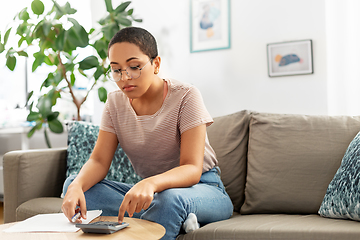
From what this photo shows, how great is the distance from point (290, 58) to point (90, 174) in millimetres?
1740

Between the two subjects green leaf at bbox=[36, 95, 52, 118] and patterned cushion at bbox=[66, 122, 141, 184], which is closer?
patterned cushion at bbox=[66, 122, 141, 184]

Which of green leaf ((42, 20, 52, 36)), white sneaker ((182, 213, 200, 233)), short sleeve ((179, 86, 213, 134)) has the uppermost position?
green leaf ((42, 20, 52, 36))

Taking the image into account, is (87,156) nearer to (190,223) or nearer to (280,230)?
(190,223)

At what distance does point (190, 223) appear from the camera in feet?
3.88

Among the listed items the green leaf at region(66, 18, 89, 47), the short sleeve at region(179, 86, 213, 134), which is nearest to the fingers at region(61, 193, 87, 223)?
the short sleeve at region(179, 86, 213, 134)

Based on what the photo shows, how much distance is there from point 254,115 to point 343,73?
959mm

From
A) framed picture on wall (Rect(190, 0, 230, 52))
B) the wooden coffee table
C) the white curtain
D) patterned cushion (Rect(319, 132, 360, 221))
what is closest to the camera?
the wooden coffee table

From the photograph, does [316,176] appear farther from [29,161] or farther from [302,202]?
[29,161]

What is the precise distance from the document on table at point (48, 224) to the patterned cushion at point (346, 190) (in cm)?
85

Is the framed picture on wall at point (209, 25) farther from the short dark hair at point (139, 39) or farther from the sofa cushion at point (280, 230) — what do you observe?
the sofa cushion at point (280, 230)

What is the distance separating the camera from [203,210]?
124cm

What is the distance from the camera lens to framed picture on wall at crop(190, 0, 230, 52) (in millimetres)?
2748

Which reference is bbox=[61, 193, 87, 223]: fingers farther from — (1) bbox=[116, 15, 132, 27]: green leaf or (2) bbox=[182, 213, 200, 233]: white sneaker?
(1) bbox=[116, 15, 132, 27]: green leaf

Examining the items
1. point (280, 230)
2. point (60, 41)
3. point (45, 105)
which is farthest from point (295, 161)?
point (45, 105)
